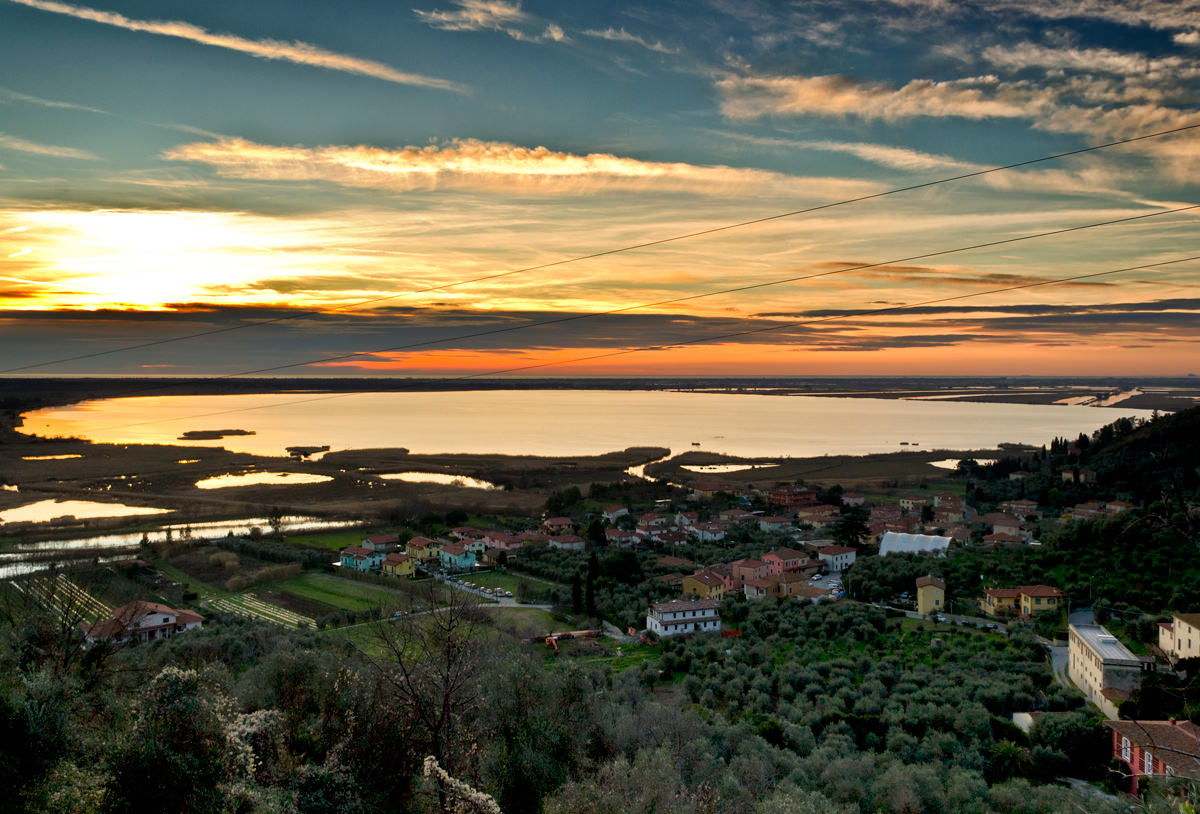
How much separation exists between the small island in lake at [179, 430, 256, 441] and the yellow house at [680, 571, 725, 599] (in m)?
51.6

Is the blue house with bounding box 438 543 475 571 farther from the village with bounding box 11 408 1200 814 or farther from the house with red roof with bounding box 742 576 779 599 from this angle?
the house with red roof with bounding box 742 576 779 599

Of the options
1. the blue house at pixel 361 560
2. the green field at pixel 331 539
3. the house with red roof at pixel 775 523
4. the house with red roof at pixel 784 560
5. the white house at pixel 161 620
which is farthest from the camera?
the house with red roof at pixel 775 523

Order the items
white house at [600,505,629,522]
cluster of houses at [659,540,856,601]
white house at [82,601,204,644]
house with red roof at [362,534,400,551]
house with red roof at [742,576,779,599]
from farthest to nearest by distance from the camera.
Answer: white house at [600,505,629,522], house with red roof at [362,534,400,551], house with red roof at [742,576,779,599], cluster of houses at [659,540,856,601], white house at [82,601,204,644]

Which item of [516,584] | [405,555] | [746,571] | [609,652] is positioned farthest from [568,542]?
[609,652]

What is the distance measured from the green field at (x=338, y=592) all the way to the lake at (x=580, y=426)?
32664 mm

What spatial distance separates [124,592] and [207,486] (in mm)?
20205

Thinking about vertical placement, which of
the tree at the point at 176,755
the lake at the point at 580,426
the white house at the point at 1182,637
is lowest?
the lake at the point at 580,426

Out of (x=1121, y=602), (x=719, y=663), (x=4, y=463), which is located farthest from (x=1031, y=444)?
(x=4, y=463)

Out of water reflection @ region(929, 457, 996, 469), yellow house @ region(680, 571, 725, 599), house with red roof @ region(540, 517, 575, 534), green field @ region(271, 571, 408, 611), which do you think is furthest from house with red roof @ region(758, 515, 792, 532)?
water reflection @ region(929, 457, 996, 469)

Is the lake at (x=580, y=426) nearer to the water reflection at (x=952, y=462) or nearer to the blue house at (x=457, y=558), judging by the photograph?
the water reflection at (x=952, y=462)

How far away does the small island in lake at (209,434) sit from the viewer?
62.8m

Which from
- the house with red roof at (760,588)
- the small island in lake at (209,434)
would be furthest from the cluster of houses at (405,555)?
the small island in lake at (209,434)

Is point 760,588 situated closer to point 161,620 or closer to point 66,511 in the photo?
point 161,620

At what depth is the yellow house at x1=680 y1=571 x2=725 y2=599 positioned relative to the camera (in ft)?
A: 75.5
